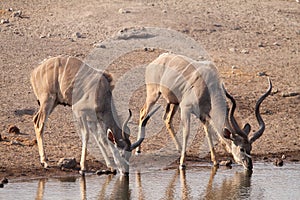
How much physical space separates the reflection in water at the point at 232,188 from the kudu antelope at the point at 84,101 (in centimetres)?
115

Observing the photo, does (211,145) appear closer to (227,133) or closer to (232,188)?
(227,133)

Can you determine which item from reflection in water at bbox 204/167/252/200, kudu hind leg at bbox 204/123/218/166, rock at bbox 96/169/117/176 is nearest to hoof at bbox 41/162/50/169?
rock at bbox 96/169/117/176

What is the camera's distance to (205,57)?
1697 centimetres

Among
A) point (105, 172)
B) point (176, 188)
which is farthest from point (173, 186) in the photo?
point (105, 172)

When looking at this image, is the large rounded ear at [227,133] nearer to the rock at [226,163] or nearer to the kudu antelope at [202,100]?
the kudu antelope at [202,100]

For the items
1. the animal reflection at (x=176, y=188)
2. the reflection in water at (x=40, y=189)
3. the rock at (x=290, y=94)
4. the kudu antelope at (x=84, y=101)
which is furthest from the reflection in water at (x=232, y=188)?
the rock at (x=290, y=94)

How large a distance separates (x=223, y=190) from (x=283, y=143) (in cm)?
291

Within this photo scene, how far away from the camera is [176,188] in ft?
33.7

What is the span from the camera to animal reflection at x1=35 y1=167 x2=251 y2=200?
32.2 ft

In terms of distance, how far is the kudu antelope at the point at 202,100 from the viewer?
450 inches

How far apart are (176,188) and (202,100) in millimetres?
1803

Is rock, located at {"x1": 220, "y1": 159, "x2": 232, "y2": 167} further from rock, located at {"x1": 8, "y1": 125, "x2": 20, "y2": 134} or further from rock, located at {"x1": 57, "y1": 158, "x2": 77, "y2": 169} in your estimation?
rock, located at {"x1": 8, "y1": 125, "x2": 20, "y2": 134}

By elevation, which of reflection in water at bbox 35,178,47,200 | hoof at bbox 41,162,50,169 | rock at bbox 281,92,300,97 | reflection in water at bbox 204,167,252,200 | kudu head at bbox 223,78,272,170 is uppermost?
rock at bbox 281,92,300,97

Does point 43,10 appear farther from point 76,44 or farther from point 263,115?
point 263,115
